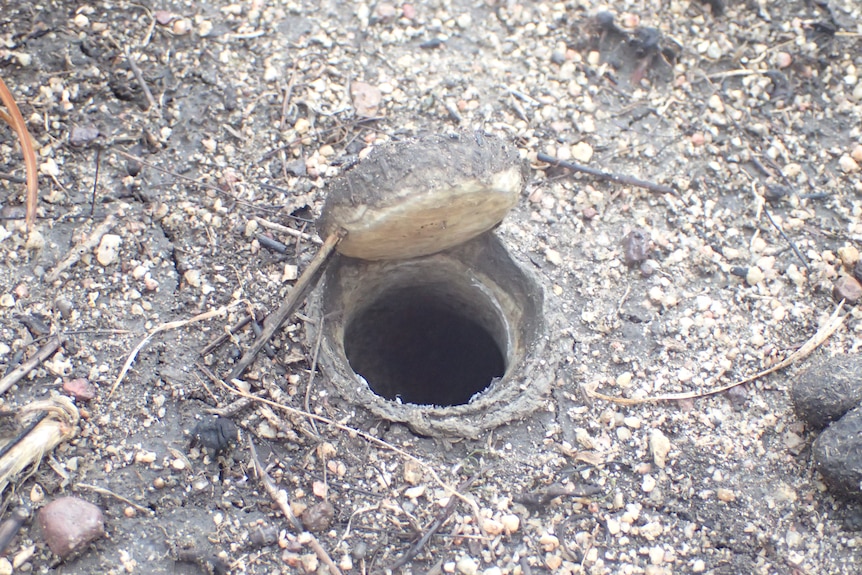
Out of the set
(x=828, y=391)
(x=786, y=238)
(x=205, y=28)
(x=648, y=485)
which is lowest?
(x=648, y=485)

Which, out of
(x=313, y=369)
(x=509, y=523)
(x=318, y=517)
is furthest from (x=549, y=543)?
(x=313, y=369)

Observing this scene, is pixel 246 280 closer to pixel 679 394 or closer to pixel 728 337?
pixel 679 394

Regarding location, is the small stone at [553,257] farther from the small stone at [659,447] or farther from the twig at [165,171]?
the twig at [165,171]

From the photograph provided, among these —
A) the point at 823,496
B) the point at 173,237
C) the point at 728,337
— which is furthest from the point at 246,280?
the point at 823,496

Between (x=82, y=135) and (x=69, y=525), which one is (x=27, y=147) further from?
(x=69, y=525)

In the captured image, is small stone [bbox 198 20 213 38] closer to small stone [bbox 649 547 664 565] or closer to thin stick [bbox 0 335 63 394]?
thin stick [bbox 0 335 63 394]

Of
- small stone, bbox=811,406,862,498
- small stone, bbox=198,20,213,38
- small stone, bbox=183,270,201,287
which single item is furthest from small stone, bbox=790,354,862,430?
small stone, bbox=198,20,213,38
